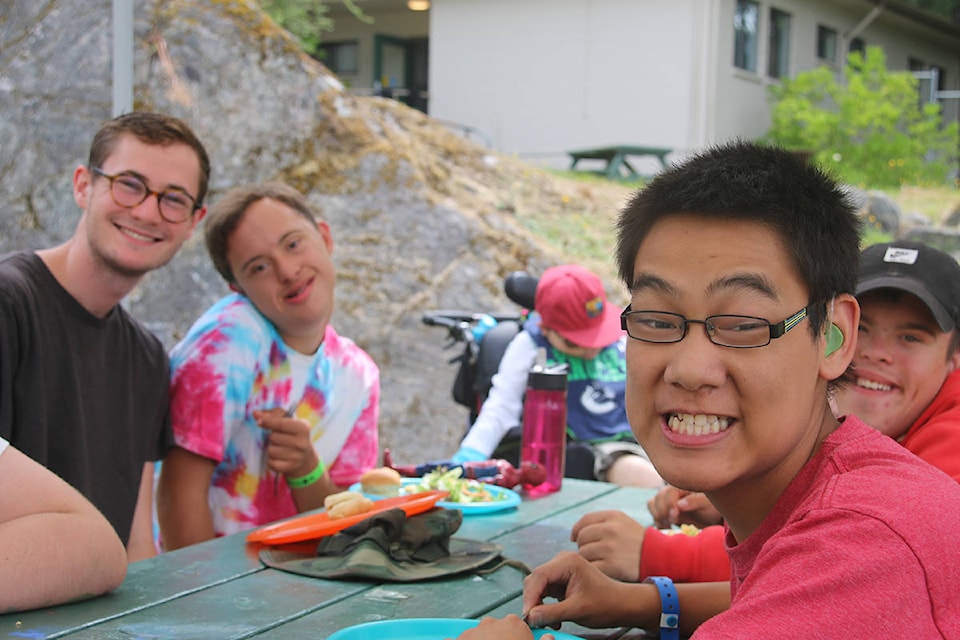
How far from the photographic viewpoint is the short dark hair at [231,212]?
321 centimetres

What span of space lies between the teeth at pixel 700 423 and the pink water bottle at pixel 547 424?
1657 mm

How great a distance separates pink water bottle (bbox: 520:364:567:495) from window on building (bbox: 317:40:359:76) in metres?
19.7

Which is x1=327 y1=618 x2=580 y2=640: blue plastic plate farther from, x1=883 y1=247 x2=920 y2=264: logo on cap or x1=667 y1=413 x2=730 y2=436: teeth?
x1=883 y1=247 x2=920 y2=264: logo on cap

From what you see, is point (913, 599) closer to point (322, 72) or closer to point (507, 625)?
point (507, 625)

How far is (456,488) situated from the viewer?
9.12 feet

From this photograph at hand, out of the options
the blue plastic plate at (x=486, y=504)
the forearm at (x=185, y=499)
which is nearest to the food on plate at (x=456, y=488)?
the blue plastic plate at (x=486, y=504)

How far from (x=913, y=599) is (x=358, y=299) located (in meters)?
5.74

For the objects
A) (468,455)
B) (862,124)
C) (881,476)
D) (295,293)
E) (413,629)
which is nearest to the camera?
(881,476)

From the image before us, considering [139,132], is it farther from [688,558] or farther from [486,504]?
[688,558]

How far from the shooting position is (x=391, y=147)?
23.6 ft

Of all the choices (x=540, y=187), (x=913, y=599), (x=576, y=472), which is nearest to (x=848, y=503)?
(x=913, y=599)

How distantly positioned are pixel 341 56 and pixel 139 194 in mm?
19979

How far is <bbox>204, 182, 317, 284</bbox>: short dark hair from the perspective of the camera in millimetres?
3213

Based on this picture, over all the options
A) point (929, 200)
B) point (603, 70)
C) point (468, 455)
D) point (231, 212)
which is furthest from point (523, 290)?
point (603, 70)
